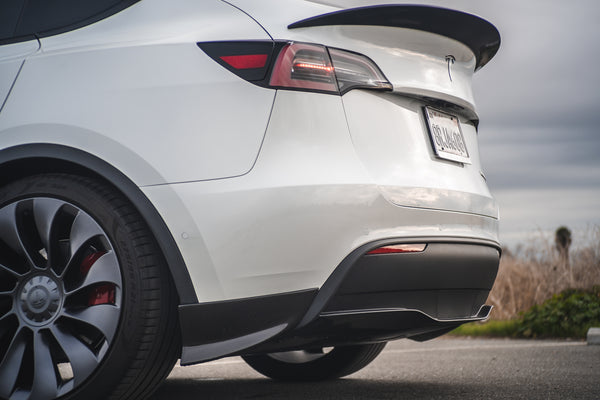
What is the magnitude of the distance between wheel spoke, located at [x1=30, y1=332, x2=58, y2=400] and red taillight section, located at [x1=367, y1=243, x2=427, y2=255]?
4.10 ft

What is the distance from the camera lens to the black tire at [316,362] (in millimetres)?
4105

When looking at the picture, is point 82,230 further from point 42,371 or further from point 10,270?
point 42,371

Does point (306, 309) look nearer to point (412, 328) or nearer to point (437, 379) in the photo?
point (412, 328)

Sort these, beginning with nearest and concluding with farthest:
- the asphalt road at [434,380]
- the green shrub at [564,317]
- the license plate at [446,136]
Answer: the license plate at [446,136], the asphalt road at [434,380], the green shrub at [564,317]

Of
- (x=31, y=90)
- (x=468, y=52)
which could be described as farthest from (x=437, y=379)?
(x=31, y=90)

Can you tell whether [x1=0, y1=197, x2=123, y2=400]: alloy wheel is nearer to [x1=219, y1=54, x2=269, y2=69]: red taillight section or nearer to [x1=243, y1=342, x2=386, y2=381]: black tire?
[x1=219, y1=54, x2=269, y2=69]: red taillight section

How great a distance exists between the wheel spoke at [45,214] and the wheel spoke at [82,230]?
0.31 feet

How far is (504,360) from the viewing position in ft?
17.6

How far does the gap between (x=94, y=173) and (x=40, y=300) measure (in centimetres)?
51

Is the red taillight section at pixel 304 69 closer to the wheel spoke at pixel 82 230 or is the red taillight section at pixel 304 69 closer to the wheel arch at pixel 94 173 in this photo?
the wheel arch at pixel 94 173

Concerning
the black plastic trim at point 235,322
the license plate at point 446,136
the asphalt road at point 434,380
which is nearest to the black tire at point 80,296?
the black plastic trim at point 235,322

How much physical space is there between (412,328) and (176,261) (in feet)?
3.13

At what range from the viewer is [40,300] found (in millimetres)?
2773

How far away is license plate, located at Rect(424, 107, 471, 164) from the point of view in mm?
2996
